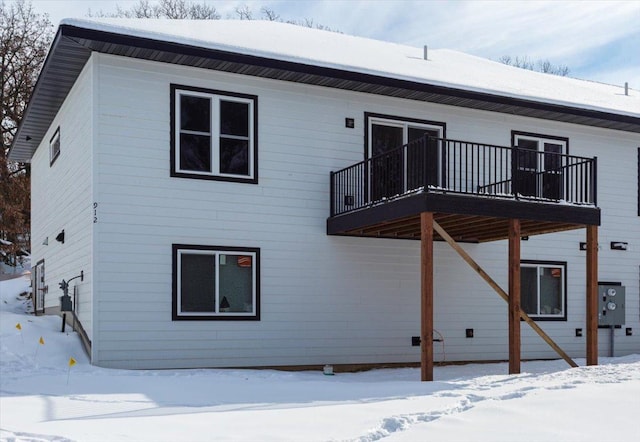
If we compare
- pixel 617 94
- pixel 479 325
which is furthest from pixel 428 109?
pixel 617 94

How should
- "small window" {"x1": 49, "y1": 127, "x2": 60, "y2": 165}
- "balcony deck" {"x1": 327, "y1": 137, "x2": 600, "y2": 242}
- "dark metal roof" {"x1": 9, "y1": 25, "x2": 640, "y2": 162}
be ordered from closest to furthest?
"balcony deck" {"x1": 327, "y1": 137, "x2": 600, "y2": 242}
"dark metal roof" {"x1": 9, "y1": 25, "x2": 640, "y2": 162}
"small window" {"x1": 49, "y1": 127, "x2": 60, "y2": 165}

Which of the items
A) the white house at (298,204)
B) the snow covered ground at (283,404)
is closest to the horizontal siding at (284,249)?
the white house at (298,204)

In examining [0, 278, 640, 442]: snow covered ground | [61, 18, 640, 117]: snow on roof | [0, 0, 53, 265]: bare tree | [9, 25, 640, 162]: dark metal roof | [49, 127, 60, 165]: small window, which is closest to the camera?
[0, 278, 640, 442]: snow covered ground

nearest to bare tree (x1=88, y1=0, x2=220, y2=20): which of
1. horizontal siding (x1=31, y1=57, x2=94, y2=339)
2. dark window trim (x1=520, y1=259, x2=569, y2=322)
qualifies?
horizontal siding (x1=31, y1=57, x2=94, y2=339)

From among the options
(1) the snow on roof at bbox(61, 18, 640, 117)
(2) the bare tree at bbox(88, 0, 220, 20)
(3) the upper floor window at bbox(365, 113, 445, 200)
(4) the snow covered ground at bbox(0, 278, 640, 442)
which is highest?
(2) the bare tree at bbox(88, 0, 220, 20)

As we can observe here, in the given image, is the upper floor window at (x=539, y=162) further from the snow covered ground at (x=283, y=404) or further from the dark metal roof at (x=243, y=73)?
the snow covered ground at (x=283, y=404)

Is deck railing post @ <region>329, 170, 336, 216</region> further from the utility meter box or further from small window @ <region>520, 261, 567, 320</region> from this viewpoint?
the utility meter box

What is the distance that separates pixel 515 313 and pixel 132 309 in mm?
6139

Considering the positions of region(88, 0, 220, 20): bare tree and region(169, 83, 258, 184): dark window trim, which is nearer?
region(169, 83, 258, 184): dark window trim

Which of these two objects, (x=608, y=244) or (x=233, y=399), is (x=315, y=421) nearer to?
(x=233, y=399)

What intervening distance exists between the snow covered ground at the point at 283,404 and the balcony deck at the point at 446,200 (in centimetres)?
261

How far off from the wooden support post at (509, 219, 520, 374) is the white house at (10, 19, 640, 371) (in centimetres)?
4

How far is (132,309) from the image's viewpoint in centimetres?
1146

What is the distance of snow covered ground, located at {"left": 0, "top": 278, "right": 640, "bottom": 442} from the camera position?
20.1ft
